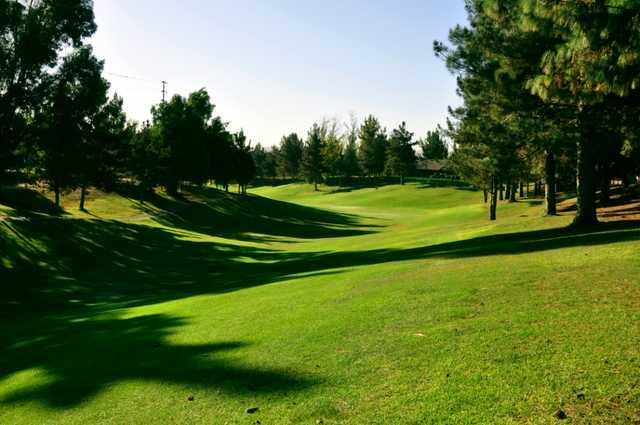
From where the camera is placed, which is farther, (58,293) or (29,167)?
(29,167)

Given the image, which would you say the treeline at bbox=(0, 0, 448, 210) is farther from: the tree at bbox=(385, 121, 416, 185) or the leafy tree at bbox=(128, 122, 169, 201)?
the tree at bbox=(385, 121, 416, 185)

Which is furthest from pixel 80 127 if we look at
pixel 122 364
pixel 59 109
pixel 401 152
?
pixel 401 152

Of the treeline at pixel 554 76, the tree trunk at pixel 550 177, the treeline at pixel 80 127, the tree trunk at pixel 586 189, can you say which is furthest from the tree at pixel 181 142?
the tree trunk at pixel 586 189

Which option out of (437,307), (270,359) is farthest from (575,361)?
(270,359)

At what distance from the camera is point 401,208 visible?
269 feet

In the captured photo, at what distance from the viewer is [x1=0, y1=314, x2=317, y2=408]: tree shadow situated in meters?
7.68

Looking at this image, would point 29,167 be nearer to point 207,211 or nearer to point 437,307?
point 207,211

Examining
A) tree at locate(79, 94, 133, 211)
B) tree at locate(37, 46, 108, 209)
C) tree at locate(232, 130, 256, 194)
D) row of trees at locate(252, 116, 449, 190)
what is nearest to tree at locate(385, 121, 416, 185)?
row of trees at locate(252, 116, 449, 190)

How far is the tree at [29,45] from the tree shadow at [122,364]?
62.2 ft

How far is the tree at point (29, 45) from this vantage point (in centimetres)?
2670

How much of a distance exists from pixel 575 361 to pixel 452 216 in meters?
50.7

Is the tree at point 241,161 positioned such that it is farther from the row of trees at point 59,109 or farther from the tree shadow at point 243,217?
the row of trees at point 59,109

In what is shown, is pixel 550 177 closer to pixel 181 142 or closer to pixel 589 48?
pixel 589 48

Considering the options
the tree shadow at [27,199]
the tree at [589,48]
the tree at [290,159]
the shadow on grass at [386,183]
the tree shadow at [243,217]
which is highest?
the tree at [290,159]
